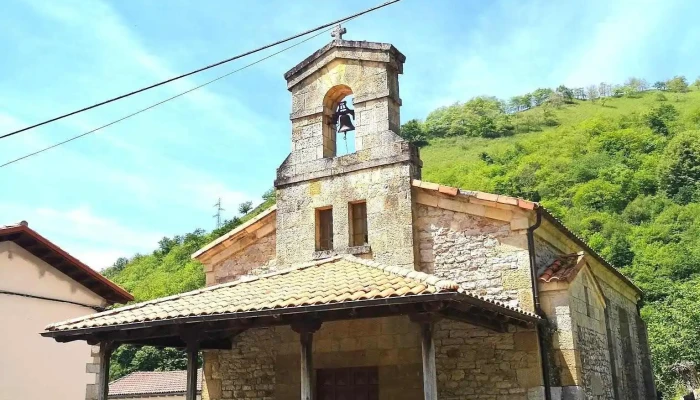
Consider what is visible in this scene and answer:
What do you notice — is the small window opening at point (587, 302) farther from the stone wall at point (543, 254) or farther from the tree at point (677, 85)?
the tree at point (677, 85)

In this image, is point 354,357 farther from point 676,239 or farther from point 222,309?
point 676,239

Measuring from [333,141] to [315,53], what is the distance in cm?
160

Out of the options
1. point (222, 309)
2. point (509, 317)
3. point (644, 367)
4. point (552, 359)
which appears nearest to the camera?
point (222, 309)

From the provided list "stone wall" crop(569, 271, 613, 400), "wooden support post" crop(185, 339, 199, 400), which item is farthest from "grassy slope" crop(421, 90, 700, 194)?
"wooden support post" crop(185, 339, 199, 400)

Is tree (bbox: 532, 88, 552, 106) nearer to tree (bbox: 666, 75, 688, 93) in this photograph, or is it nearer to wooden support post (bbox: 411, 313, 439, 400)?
tree (bbox: 666, 75, 688, 93)

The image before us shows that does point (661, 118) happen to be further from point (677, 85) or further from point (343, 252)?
point (343, 252)

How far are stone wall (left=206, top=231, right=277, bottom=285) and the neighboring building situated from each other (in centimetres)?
225

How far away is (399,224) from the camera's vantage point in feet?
34.5

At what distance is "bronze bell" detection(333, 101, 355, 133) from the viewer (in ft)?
38.0

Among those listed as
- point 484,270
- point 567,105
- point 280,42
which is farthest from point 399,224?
point 567,105

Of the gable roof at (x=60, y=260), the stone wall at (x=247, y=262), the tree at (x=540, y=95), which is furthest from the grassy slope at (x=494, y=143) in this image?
the gable roof at (x=60, y=260)

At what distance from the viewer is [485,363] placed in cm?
959

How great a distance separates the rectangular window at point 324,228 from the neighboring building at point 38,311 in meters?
4.51

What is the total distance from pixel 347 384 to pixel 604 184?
43718 millimetres
